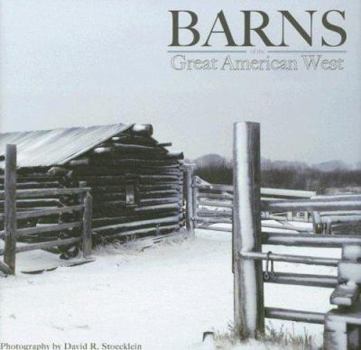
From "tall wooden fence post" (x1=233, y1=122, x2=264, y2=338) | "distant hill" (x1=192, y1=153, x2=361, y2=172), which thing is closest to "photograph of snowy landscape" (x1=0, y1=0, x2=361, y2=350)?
"tall wooden fence post" (x1=233, y1=122, x2=264, y2=338)

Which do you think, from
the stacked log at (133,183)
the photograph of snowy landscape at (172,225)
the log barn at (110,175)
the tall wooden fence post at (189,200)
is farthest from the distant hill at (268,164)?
the log barn at (110,175)

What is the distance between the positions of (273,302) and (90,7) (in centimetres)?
676

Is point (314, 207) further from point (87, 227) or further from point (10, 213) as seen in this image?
point (87, 227)

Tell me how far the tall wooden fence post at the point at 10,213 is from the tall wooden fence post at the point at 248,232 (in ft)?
14.1

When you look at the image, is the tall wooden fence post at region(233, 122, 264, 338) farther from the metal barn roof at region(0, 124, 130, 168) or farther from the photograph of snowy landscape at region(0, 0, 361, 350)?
the metal barn roof at region(0, 124, 130, 168)

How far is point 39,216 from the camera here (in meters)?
9.40

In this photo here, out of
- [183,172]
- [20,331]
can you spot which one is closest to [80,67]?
[183,172]

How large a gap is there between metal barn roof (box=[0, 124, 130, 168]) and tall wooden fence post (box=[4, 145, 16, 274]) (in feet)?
7.00

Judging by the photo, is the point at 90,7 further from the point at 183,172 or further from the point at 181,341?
the point at 181,341

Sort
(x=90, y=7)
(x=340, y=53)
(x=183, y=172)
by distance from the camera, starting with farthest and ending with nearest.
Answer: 1. (x=183, y=172)
2. (x=90, y=7)
3. (x=340, y=53)

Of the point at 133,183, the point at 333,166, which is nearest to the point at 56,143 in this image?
the point at 133,183

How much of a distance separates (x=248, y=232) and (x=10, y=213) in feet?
14.6

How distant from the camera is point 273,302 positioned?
5.98 m

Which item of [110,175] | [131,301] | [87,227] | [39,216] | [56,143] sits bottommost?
[131,301]
